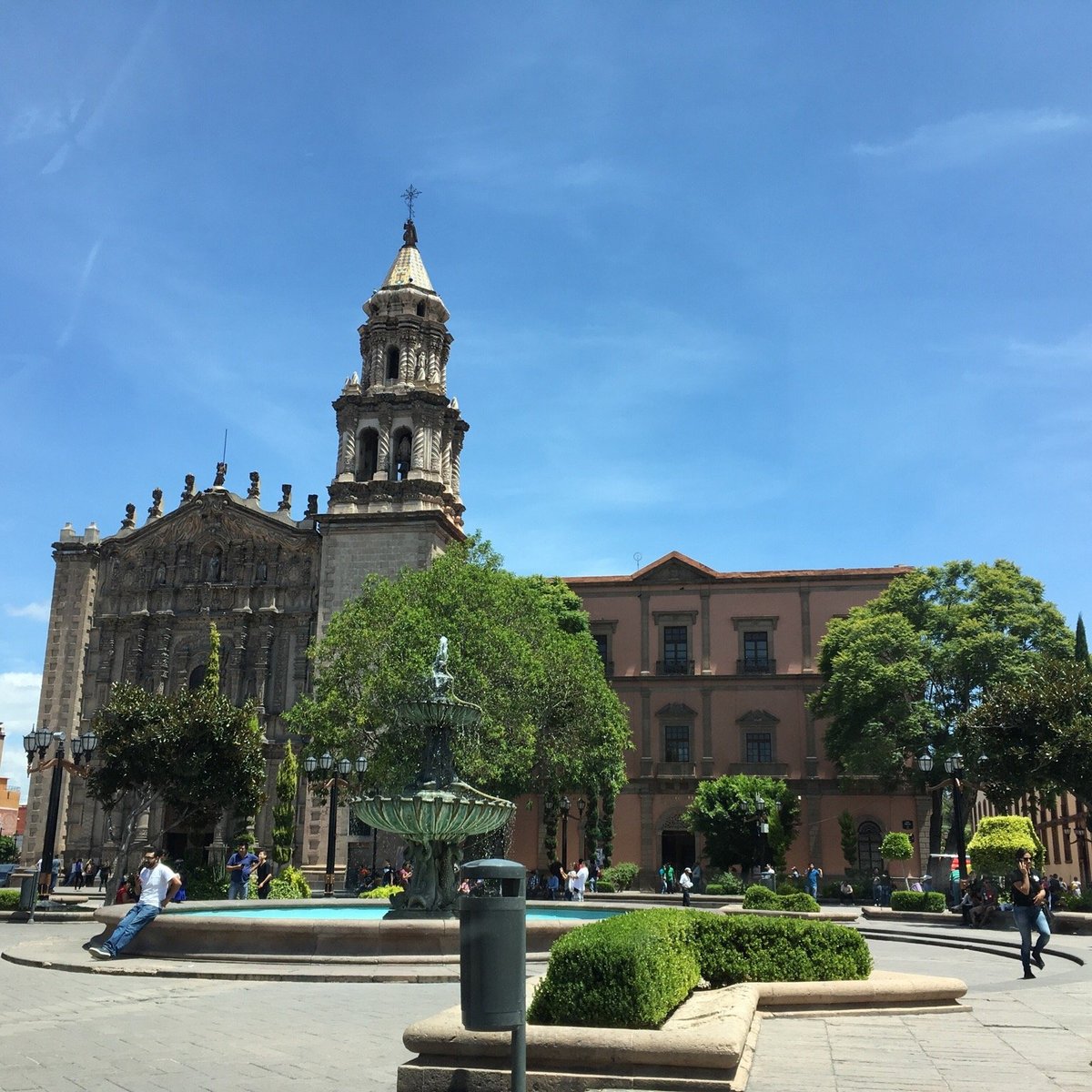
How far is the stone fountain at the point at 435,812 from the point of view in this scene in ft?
49.1

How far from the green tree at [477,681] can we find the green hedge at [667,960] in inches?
725

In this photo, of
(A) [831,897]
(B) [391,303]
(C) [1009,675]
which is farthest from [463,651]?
(B) [391,303]

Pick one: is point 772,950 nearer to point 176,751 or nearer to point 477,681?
point 477,681

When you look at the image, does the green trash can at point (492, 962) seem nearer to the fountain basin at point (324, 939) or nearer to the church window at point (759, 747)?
the fountain basin at point (324, 939)

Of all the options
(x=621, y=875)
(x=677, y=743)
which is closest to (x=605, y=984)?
(x=621, y=875)

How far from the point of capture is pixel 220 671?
44812mm

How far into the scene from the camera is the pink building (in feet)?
140

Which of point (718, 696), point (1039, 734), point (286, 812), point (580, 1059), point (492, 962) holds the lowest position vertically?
point (580, 1059)

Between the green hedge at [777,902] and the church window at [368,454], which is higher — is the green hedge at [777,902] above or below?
below

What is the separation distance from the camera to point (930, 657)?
126ft

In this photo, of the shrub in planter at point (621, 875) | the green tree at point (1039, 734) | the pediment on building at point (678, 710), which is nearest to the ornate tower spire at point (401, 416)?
the pediment on building at point (678, 710)

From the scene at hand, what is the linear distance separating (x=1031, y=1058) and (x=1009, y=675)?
3173 cm

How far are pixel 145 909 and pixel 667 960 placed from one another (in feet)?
27.8

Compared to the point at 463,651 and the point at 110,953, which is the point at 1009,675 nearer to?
the point at 463,651
